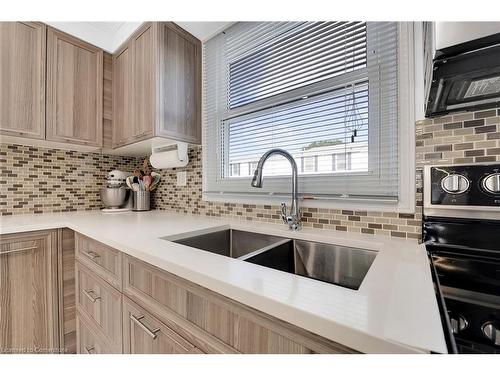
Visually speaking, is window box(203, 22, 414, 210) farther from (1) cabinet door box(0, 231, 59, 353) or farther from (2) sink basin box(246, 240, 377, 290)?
(1) cabinet door box(0, 231, 59, 353)

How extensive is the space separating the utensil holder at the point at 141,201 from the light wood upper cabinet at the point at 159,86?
428mm

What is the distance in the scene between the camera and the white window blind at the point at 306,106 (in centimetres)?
93

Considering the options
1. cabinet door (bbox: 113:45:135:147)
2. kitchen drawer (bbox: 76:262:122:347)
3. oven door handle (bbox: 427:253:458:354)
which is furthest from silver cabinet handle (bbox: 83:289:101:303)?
oven door handle (bbox: 427:253:458:354)

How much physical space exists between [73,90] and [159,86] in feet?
2.33

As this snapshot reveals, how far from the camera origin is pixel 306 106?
46.3 inches

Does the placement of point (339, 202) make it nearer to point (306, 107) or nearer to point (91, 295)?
point (306, 107)

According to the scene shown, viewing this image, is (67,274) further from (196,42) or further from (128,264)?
(196,42)

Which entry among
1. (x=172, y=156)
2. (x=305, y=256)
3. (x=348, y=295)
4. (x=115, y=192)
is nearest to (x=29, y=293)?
(x=115, y=192)

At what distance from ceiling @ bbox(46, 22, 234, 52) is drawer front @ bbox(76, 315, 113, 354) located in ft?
6.03

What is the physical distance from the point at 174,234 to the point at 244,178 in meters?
0.59

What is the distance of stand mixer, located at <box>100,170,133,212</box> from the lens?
1.81 metres
